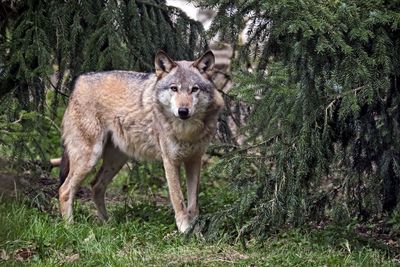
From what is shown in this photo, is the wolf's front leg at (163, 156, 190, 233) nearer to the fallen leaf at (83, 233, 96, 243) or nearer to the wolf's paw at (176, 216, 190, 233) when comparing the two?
the wolf's paw at (176, 216, 190, 233)

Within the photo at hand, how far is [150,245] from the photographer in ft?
19.2

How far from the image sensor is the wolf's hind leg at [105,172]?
7613 mm

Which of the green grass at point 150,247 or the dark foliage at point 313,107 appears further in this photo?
the green grass at point 150,247

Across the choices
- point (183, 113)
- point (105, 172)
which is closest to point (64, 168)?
point (105, 172)

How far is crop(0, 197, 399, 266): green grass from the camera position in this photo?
17.0ft

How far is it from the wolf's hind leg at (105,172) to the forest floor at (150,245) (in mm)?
365

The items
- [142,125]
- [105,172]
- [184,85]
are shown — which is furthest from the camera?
[105,172]

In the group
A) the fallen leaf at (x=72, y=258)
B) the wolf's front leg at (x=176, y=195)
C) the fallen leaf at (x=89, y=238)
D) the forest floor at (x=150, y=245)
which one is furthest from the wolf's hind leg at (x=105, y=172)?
the fallen leaf at (x=72, y=258)

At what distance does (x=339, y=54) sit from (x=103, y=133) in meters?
3.18

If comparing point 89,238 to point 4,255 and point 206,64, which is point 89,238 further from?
point 206,64

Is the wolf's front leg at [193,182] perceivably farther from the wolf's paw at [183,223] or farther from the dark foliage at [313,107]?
the dark foliage at [313,107]

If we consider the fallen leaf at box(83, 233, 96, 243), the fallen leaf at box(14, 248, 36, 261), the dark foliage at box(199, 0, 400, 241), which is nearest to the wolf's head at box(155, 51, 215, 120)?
the dark foliage at box(199, 0, 400, 241)

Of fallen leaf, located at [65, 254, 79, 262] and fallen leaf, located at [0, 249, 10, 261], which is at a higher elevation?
fallen leaf, located at [0, 249, 10, 261]

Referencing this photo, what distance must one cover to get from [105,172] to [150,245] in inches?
81.3
